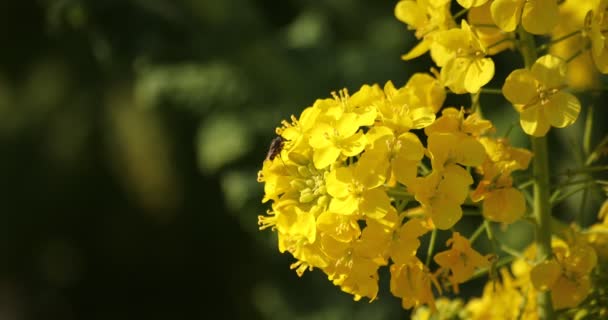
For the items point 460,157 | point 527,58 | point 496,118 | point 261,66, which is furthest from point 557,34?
point 261,66

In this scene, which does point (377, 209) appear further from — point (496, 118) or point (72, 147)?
point (72, 147)

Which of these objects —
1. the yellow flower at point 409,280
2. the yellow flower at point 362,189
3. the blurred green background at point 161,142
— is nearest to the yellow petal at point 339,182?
the yellow flower at point 362,189

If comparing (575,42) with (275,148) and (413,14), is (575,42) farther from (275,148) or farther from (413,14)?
(275,148)

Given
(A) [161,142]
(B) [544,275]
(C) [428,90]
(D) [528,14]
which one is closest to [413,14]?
(C) [428,90]

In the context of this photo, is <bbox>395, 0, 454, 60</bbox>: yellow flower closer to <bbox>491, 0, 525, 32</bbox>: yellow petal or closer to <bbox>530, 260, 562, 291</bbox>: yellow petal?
<bbox>491, 0, 525, 32</bbox>: yellow petal

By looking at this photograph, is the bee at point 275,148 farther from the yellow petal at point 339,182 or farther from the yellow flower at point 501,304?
the yellow flower at point 501,304
